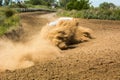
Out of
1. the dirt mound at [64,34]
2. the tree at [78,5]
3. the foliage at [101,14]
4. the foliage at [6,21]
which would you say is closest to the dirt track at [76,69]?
the dirt mound at [64,34]

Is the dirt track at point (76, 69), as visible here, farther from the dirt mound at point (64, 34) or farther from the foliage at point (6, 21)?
the foliage at point (6, 21)

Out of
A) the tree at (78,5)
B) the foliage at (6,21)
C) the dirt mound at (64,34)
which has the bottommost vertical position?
the tree at (78,5)

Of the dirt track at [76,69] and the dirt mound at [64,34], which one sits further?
the dirt mound at [64,34]

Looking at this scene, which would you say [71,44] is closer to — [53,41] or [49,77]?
[53,41]

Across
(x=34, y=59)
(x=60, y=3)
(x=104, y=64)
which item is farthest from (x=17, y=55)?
(x=60, y=3)

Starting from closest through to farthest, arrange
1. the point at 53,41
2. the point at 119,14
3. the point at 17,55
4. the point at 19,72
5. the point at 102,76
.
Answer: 1. the point at 102,76
2. the point at 19,72
3. the point at 17,55
4. the point at 53,41
5. the point at 119,14

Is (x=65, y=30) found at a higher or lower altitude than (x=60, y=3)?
higher

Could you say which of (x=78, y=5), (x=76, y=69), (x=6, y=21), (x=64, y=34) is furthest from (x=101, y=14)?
(x=76, y=69)

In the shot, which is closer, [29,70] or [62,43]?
[29,70]

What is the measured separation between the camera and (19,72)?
9617 millimetres

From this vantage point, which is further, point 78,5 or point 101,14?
point 78,5

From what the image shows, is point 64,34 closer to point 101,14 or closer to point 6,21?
point 6,21

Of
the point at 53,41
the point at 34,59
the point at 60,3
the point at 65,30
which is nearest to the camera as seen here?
the point at 34,59

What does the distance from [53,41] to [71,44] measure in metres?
1.38
